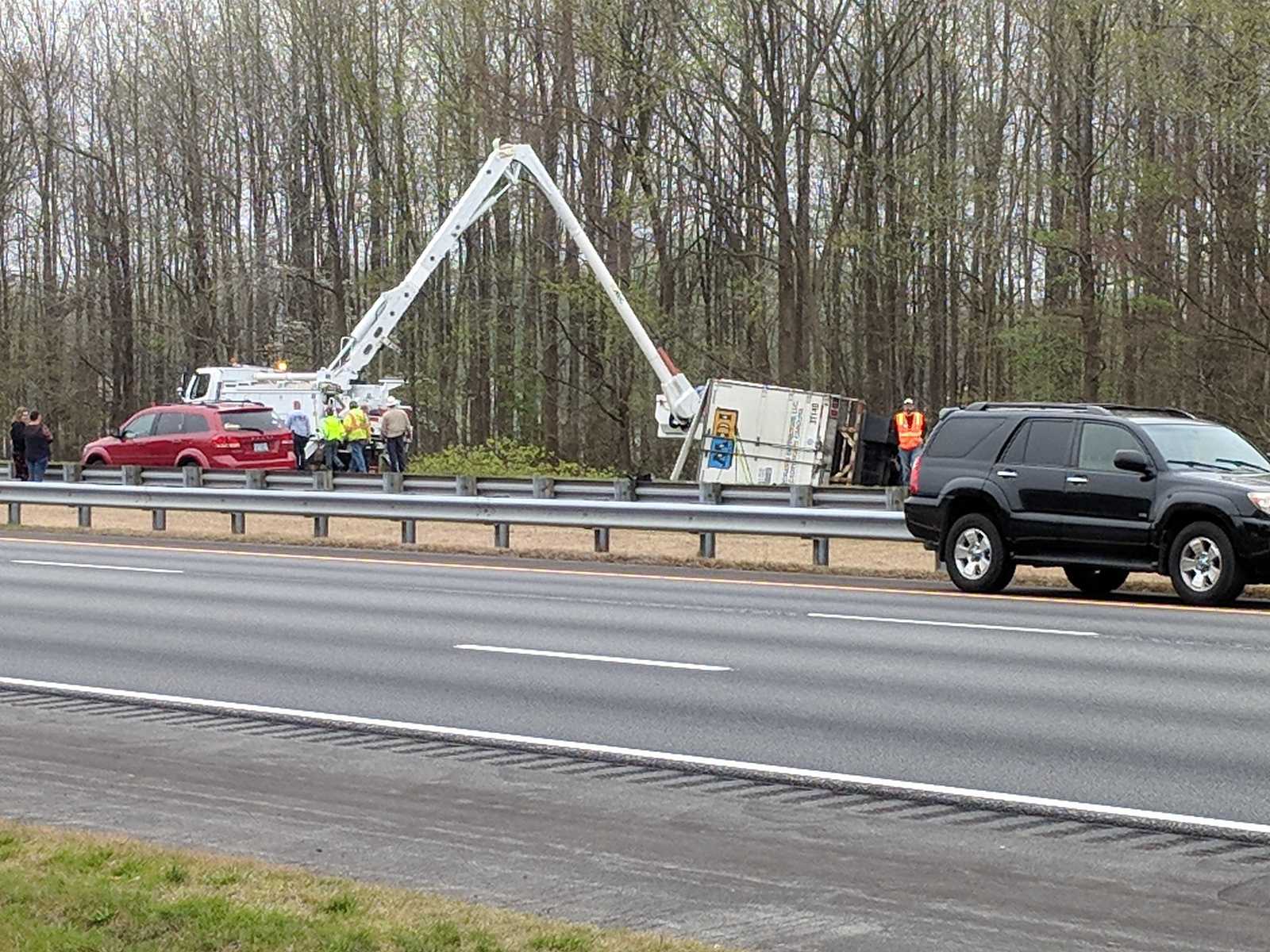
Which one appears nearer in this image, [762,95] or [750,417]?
[750,417]

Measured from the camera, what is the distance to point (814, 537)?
21.8m

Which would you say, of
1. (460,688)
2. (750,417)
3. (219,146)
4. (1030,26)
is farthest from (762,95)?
(460,688)

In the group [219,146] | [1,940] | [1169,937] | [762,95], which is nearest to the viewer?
[1,940]

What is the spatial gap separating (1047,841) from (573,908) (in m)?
2.19

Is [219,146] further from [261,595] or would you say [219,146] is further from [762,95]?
[261,595]

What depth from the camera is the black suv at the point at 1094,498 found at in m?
16.5

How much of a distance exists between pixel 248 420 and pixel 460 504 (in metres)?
12.0

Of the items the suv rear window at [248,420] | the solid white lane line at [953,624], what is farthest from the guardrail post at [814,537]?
the suv rear window at [248,420]

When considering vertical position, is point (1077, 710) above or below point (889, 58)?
below

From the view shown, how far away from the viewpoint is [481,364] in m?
54.7

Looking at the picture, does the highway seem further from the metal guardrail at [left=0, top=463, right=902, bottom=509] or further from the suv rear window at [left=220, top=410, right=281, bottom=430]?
the suv rear window at [left=220, top=410, right=281, bottom=430]

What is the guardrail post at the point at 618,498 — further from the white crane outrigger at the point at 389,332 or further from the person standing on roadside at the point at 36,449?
the person standing on roadside at the point at 36,449

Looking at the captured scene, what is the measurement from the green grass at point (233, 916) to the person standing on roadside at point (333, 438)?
30.4m

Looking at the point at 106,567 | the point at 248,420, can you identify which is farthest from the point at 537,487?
the point at 248,420
